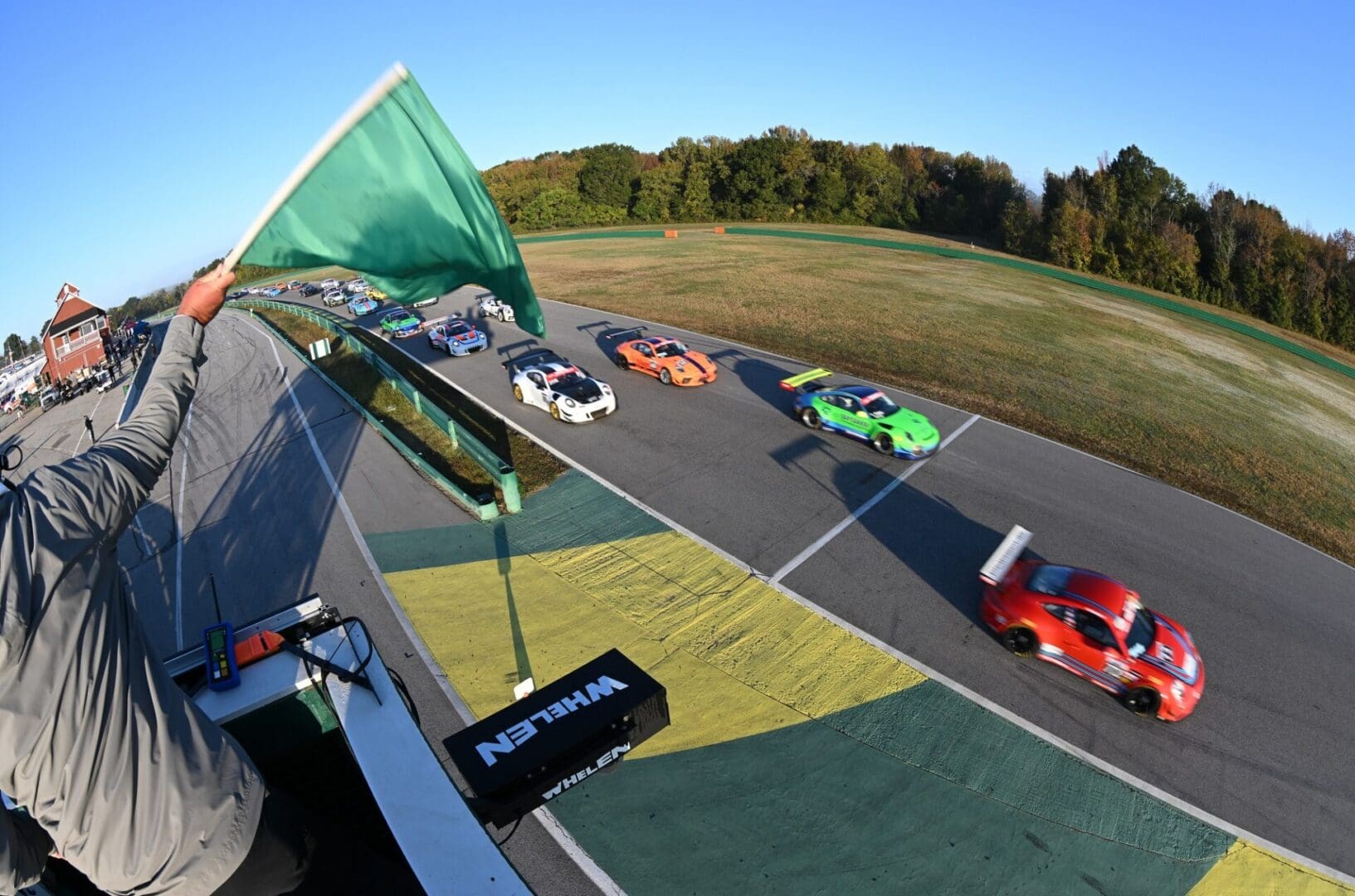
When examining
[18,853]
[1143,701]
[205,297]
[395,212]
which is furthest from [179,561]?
[1143,701]

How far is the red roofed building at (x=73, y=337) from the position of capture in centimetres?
4131

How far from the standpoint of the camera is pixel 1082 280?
49938mm

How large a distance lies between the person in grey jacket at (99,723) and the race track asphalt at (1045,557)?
1080 centimetres

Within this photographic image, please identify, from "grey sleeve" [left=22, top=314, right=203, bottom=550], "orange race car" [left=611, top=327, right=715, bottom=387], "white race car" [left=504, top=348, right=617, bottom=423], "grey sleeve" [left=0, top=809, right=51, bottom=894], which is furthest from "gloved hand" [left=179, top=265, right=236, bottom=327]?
"orange race car" [left=611, top=327, right=715, bottom=387]

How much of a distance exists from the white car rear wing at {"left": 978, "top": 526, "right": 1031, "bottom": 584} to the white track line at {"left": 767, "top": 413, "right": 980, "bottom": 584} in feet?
10.8

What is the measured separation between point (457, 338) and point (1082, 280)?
44170mm

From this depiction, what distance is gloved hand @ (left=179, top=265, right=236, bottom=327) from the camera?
11.6ft

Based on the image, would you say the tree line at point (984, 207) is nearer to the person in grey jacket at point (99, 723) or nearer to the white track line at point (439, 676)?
the white track line at point (439, 676)

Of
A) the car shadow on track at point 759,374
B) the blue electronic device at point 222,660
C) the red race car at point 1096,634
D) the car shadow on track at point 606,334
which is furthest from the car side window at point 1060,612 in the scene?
the car shadow on track at point 606,334

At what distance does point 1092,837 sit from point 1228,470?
14.4m

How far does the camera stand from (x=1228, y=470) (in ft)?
61.1

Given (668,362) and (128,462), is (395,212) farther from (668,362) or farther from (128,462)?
(668,362)

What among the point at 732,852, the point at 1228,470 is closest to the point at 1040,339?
the point at 1228,470

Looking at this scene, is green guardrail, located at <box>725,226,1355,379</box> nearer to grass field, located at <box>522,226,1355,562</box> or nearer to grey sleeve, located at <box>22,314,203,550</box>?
grass field, located at <box>522,226,1355,562</box>
